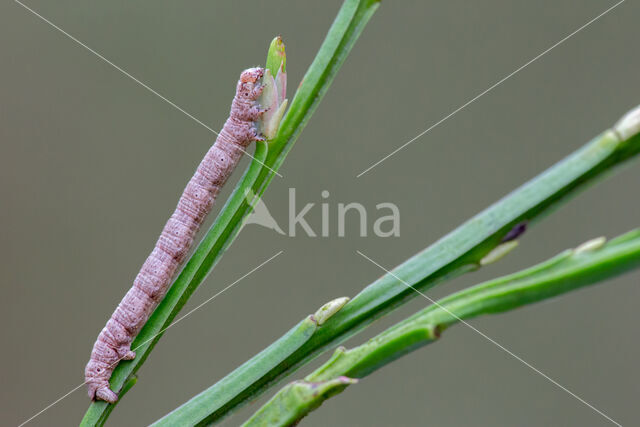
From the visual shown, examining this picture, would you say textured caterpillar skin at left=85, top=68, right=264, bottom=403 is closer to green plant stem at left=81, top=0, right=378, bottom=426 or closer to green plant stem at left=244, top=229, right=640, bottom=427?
green plant stem at left=81, top=0, right=378, bottom=426

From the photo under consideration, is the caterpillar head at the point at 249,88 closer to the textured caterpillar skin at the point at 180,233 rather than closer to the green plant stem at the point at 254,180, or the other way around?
the textured caterpillar skin at the point at 180,233

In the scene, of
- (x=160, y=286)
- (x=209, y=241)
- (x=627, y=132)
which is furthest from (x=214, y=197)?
(x=627, y=132)

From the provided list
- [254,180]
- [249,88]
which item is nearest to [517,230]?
[254,180]

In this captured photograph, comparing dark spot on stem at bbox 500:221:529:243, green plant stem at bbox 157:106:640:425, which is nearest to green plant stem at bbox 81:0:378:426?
green plant stem at bbox 157:106:640:425

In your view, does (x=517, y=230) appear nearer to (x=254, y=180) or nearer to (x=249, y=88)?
(x=254, y=180)

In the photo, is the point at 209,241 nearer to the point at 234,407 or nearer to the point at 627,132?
the point at 234,407

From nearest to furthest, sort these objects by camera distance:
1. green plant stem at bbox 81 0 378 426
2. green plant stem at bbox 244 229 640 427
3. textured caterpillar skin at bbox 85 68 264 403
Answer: green plant stem at bbox 244 229 640 427, green plant stem at bbox 81 0 378 426, textured caterpillar skin at bbox 85 68 264 403

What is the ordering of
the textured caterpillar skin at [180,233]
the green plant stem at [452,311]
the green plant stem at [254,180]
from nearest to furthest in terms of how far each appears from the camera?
the green plant stem at [452,311]
the green plant stem at [254,180]
the textured caterpillar skin at [180,233]

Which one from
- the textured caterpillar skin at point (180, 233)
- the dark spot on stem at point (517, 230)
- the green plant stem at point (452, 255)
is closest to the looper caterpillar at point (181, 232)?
the textured caterpillar skin at point (180, 233)
